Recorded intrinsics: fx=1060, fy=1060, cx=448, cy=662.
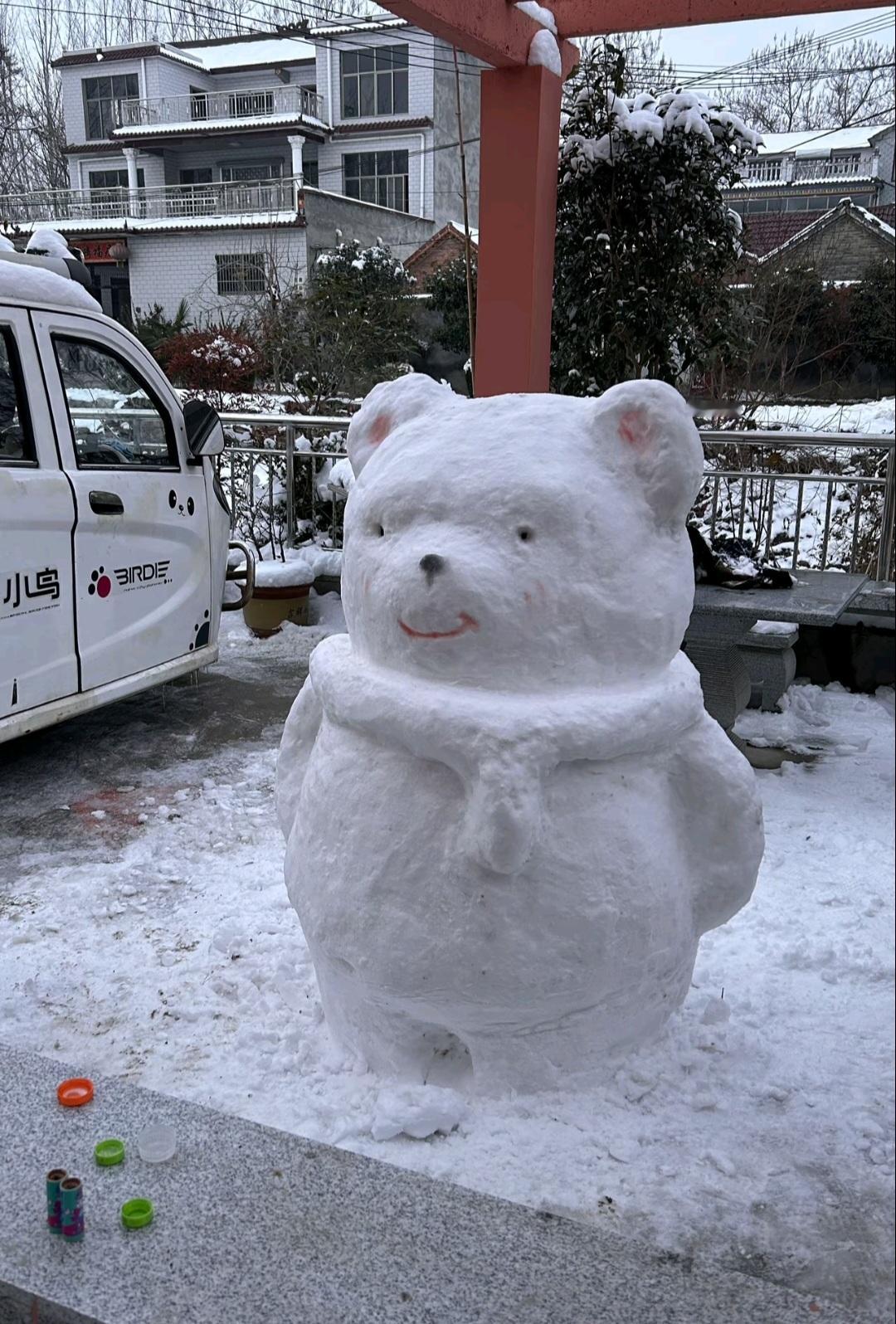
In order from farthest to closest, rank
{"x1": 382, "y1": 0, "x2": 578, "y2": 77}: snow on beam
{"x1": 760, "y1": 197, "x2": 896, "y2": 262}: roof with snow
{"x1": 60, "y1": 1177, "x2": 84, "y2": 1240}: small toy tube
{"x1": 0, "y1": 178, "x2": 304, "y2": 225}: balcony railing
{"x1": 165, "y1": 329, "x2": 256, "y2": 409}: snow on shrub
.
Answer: {"x1": 165, "y1": 329, "x2": 256, "y2": 409}: snow on shrub
{"x1": 382, "y1": 0, "x2": 578, "y2": 77}: snow on beam
{"x1": 0, "y1": 178, "x2": 304, "y2": 225}: balcony railing
{"x1": 60, "y1": 1177, "x2": 84, "y2": 1240}: small toy tube
{"x1": 760, "y1": 197, "x2": 896, "y2": 262}: roof with snow

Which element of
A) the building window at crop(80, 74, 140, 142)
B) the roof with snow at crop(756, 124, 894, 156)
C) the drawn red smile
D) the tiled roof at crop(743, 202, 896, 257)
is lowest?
the drawn red smile

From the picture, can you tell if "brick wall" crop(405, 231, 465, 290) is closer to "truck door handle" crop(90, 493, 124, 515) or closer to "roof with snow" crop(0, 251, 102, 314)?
"roof with snow" crop(0, 251, 102, 314)

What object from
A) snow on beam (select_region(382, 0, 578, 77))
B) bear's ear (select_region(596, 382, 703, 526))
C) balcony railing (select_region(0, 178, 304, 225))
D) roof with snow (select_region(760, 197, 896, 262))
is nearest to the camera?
roof with snow (select_region(760, 197, 896, 262))

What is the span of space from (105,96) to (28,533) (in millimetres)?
1445

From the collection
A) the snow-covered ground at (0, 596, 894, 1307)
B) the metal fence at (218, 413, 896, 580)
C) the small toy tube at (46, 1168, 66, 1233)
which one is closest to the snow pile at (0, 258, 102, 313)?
the snow-covered ground at (0, 596, 894, 1307)

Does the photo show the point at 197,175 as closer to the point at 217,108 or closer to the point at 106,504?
the point at 217,108

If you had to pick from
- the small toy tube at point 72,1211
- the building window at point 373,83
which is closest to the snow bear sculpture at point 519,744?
the small toy tube at point 72,1211

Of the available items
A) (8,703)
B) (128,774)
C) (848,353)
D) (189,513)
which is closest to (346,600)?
(848,353)

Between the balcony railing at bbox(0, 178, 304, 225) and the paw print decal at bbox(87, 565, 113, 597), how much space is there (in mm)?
1371

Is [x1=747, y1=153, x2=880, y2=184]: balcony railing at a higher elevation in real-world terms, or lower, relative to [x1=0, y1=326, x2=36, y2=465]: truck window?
higher

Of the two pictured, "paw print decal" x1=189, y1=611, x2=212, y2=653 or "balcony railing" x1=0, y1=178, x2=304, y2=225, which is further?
"paw print decal" x1=189, y1=611, x2=212, y2=653

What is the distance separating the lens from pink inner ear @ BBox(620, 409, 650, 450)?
1903 mm

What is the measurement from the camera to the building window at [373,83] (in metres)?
2.82

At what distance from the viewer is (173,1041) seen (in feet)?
7.80
